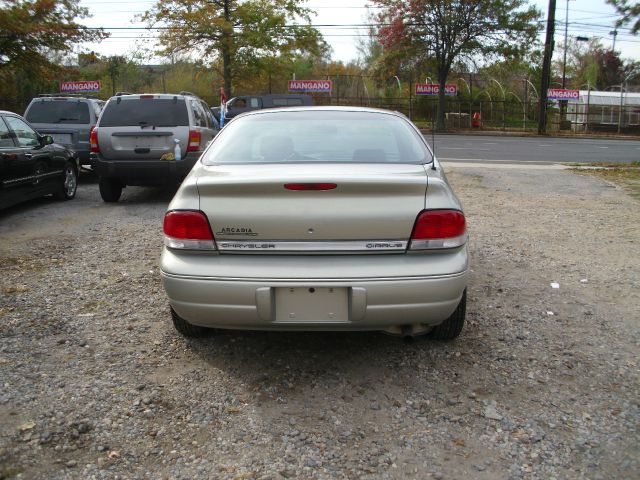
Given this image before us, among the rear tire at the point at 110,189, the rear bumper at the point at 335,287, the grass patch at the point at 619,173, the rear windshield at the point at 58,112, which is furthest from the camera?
the rear windshield at the point at 58,112

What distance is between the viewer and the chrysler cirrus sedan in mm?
3227

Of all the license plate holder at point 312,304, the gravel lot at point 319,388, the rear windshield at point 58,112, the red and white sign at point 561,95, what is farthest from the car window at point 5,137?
the red and white sign at point 561,95

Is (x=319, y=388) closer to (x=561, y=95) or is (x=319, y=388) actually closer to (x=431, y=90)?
(x=431, y=90)

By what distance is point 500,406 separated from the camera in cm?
325

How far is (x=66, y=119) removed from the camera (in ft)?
38.7

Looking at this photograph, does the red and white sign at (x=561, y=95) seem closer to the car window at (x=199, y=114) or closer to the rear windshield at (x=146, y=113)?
the car window at (x=199, y=114)

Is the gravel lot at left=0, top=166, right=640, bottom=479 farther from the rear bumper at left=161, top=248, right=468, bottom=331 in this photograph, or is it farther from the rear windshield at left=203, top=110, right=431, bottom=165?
the rear windshield at left=203, top=110, right=431, bottom=165

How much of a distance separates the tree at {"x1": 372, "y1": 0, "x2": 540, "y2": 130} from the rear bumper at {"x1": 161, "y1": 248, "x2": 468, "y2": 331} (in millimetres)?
30988

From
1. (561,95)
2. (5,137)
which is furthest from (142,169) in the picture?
(561,95)

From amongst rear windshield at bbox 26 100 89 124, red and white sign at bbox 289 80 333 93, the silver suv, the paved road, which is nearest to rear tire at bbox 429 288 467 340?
the silver suv

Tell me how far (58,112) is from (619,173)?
11874 mm

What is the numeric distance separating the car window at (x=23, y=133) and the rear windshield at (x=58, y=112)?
10.0ft

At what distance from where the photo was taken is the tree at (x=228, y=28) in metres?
29.6

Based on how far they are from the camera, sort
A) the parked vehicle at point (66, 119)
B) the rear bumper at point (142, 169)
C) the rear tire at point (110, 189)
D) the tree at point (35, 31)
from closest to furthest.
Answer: the rear bumper at point (142, 169) → the rear tire at point (110, 189) → the parked vehicle at point (66, 119) → the tree at point (35, 31)
